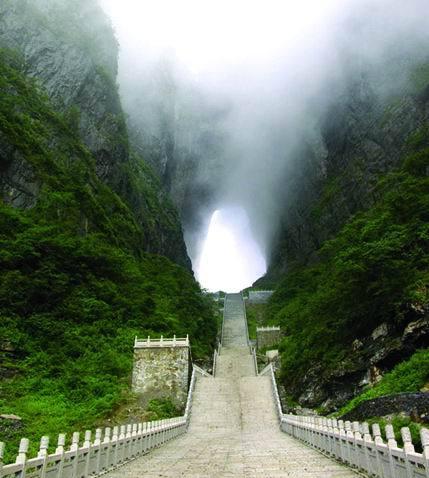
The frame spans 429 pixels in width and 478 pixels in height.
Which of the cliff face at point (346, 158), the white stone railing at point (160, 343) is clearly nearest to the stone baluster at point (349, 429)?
the white stone railing at point (160, 343)

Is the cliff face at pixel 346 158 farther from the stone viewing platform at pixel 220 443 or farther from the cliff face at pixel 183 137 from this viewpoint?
the stone viewing platform at pixel 220 443

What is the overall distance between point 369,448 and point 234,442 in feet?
29.2

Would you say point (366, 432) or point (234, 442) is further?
point (234, 442)

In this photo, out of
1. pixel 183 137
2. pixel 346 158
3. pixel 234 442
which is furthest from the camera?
pixel 183 137

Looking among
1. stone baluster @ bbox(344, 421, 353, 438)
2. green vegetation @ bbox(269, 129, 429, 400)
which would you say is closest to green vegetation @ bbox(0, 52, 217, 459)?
green vegetation @ bbox(269, 129, 429, 400)

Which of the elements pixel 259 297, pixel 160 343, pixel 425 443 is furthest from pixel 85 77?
pixel 425 443

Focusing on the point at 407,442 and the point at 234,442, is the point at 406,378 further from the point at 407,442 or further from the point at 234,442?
the point at 407,442

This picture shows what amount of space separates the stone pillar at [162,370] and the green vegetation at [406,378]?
1044 centimetres

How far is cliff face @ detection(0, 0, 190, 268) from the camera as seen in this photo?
55906 mm

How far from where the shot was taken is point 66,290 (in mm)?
29953

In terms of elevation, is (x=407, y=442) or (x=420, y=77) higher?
(x=420, y=77)

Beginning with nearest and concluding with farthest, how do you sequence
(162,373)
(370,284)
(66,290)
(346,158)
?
1. (370,284)
2. (162,373)
3. (66,290)
4. (346,158)

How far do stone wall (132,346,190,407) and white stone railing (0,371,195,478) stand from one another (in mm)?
8732

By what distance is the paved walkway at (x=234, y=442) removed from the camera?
869 centimetres
